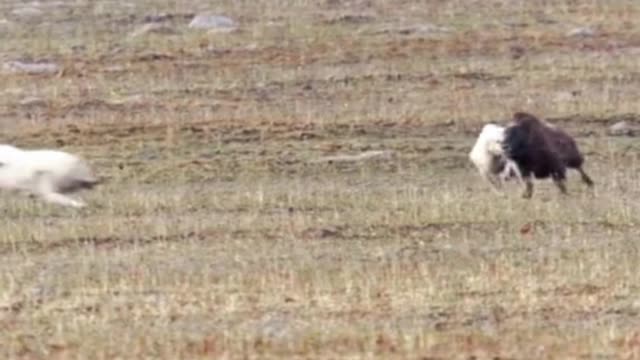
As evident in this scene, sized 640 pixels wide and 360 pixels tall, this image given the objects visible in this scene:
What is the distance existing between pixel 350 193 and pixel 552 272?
5922mm

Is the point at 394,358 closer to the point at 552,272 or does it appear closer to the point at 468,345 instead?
the point at 468,345

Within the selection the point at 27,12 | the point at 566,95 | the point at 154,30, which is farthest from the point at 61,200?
the point at 27,12

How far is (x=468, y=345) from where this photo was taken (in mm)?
12711

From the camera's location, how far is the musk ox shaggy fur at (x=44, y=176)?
21016 mm

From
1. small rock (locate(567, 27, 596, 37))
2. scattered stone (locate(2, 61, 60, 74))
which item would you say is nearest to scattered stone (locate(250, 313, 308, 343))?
scattered stone (locate(2, 61, 60, 74))

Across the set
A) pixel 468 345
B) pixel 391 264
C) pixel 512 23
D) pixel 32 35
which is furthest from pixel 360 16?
pixel 468 345

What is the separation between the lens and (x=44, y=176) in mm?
21016

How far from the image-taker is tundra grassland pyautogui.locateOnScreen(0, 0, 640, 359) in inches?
532

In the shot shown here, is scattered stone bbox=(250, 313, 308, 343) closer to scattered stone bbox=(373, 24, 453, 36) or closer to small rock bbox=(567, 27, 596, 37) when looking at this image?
small rock bbox=(567, 27, 596, 37)

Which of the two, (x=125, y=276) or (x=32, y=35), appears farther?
(x=32, y=35)

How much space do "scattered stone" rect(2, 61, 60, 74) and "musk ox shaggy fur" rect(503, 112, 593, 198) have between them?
47.7 feet

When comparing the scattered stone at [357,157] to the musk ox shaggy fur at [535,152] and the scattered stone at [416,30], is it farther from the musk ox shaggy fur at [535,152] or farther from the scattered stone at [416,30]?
the scattered stone at [416,30]

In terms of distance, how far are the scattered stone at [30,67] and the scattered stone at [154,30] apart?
483 cm

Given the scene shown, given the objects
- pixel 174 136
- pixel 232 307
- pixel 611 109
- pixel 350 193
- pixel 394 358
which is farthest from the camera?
pixel 611 109
